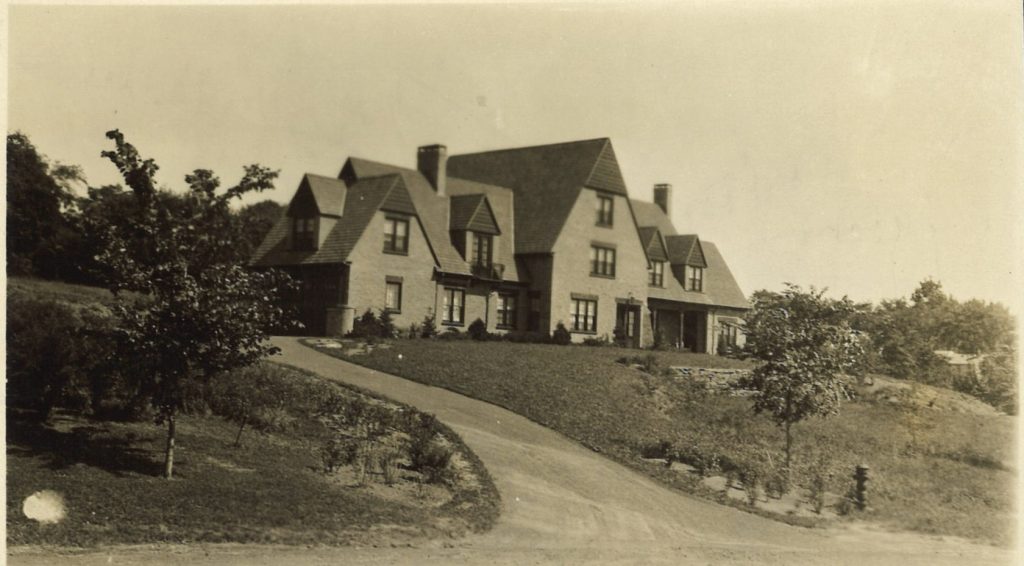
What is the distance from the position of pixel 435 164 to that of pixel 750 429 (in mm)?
20108

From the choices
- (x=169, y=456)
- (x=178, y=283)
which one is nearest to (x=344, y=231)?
(x=178, y=283)

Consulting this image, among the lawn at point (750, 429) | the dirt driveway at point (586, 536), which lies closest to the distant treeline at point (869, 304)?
the lawn at point (750, 429)

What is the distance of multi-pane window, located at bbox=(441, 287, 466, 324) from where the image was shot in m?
34.7

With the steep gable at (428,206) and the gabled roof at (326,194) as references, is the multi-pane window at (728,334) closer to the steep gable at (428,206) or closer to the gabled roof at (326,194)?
the steep gable at (428,206)

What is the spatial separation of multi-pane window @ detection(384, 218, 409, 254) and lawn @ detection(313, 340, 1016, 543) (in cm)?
572

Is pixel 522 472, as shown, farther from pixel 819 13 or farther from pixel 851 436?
pixel 851 436

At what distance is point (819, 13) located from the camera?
48.4ft

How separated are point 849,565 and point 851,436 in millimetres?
10083

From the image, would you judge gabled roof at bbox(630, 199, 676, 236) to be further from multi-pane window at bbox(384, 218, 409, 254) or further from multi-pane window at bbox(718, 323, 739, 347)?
multi-pane window at bbox(384, 218, 409, 254)

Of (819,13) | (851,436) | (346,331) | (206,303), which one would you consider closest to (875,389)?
(851,436)

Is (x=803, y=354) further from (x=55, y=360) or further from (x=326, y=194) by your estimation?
(x=326, y=194)

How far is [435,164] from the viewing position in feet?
122

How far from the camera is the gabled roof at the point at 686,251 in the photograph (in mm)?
45125

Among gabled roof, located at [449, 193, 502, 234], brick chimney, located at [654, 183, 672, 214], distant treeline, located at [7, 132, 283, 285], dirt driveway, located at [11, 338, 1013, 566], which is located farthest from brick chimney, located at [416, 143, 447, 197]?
dirt driveway, located at [11, 338, 1013, 566]
